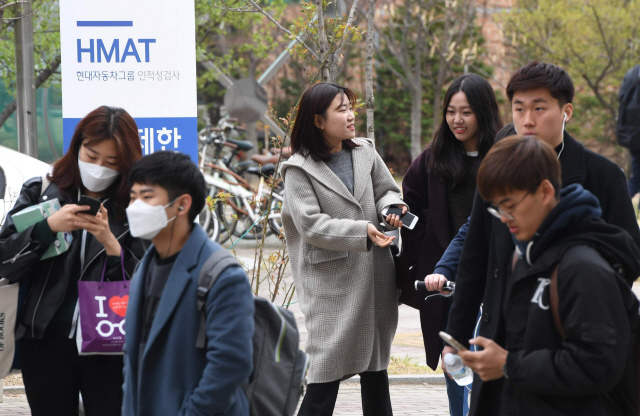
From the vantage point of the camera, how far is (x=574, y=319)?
2.31 metres

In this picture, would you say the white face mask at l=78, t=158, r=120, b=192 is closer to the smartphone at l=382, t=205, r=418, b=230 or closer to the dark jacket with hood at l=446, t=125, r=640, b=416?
the dark jacket with hood at l=446, t=125, r=640, b=416

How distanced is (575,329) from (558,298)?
0.11 metres

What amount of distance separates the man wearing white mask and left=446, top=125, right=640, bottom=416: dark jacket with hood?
0.76m

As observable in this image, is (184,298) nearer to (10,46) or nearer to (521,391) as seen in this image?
(521,391)

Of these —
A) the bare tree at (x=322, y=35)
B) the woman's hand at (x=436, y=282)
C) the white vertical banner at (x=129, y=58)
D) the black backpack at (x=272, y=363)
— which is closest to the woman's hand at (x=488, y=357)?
the black backpack at (x=272, y=363)

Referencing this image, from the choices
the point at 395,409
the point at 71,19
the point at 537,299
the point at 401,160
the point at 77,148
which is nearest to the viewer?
the point at 537,299

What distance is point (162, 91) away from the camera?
5059mm

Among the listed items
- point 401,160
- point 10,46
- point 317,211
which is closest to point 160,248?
point 317,211

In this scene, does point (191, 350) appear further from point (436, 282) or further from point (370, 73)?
point (370, 73)

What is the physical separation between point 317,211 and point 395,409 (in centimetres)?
195

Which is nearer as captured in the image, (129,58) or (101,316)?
(101,316)

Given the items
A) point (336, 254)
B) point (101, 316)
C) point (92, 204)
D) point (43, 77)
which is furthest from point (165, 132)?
point (43, 77)

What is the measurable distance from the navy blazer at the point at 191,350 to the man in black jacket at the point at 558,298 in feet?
2.16

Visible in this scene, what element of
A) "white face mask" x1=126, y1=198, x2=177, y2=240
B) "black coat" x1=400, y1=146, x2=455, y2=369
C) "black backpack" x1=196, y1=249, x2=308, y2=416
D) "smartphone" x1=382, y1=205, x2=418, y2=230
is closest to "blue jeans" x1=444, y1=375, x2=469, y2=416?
"black coat" x1=400, y1=146, x2=455, y2=369
